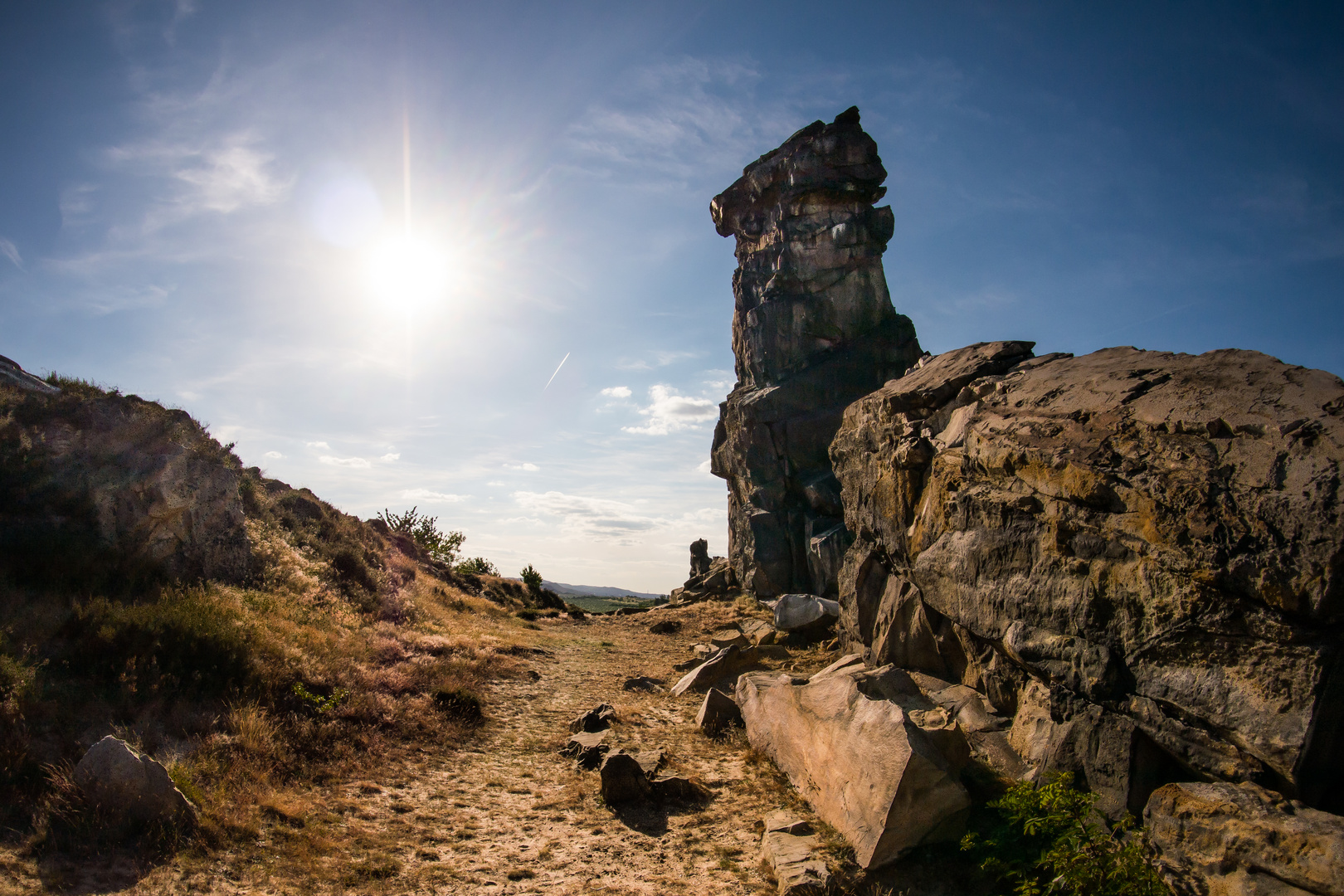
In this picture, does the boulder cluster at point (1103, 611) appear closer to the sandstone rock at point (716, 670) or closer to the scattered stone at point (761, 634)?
the sandstone rock at point (716, 670)

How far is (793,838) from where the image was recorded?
25.2 ft

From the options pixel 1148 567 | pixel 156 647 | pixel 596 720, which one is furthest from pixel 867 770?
pixel 156 647

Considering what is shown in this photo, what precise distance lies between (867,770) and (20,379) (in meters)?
20.6

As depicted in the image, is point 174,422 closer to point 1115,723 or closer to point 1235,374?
point 1115,723

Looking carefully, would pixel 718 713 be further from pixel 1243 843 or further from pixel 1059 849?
pixel 1243 843

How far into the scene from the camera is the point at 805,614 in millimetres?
20578

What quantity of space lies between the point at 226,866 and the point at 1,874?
172cm

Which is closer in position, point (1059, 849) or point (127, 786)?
point (1059, 849)

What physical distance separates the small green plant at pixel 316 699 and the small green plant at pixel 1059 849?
10093mm

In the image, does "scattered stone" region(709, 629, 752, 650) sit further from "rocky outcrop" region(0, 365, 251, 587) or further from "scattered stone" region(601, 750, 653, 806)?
"rocky outcrop" region(0, 365, 251, 587)

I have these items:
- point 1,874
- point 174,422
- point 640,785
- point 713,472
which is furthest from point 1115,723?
point 713,472

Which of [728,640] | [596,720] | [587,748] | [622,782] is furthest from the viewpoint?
Answer: [728,640]

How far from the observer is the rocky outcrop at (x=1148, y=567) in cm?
620

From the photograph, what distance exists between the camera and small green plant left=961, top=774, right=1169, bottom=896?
578 centimetres
